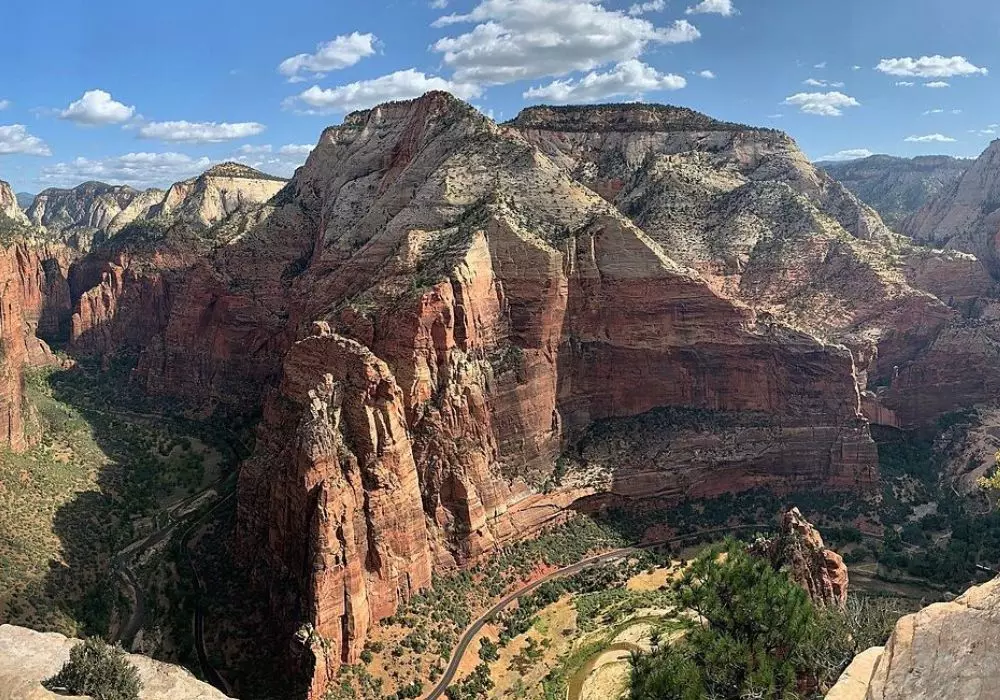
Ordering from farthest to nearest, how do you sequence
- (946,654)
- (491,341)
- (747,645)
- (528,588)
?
(491,341) → (528,588) → (747,645) → (946,654)

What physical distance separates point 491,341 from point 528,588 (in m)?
19.9

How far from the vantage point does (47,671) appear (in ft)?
81.5

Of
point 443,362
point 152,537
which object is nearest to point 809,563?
point 443,362

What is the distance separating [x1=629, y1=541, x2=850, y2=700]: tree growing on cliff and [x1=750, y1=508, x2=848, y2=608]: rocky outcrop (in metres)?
10.2

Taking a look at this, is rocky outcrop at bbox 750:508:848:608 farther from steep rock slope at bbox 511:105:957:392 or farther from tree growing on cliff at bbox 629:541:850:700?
steep rock slope at bbox 511:105:957:392

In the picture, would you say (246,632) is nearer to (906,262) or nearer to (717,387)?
(717,387)

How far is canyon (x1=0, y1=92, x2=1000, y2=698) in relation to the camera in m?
45.6

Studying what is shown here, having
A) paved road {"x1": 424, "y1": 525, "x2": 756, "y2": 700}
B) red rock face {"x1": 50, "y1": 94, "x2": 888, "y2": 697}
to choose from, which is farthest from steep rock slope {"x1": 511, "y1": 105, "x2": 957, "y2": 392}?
paved road {"x1": 424, "y1": 525, "x2": 756, "y2": 700}

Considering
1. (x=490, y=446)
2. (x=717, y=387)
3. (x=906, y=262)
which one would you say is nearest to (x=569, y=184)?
(x=717, y=387)

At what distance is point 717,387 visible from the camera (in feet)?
223

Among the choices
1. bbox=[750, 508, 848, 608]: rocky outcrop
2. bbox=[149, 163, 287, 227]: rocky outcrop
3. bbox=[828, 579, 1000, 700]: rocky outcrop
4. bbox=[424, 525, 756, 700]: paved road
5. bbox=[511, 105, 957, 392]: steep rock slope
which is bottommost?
bbox=[424, 525, 756, 700]: paved road

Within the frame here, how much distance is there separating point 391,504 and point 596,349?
2779 centimetres

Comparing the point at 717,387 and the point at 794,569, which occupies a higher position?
the point at 717,387

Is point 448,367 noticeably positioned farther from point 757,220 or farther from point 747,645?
point 757,220
